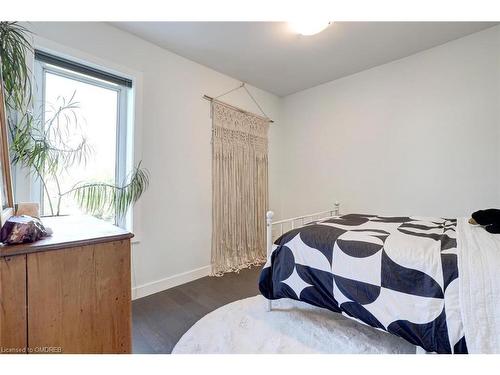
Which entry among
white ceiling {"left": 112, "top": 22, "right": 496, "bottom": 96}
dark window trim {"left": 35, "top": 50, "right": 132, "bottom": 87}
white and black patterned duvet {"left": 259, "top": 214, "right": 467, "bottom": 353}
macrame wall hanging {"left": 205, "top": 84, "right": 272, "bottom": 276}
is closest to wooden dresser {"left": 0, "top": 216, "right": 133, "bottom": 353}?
white and black patterned duvet {"left": 259, "top": 214, "right": 467, "bottom": 353}

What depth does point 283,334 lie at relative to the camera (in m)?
1.57

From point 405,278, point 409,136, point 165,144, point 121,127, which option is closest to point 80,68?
point 121,127

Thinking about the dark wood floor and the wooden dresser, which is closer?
the wooden dresser

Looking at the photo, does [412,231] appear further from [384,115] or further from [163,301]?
[163,301]

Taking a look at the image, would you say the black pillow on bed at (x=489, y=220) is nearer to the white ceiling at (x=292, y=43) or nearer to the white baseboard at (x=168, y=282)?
the white ceiling at (x=292, y=43)

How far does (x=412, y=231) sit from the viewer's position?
1.56 metres

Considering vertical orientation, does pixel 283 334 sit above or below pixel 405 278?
below

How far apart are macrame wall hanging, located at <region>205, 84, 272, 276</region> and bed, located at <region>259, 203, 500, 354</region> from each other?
3.84 feet

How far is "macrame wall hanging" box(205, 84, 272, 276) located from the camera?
277 cm

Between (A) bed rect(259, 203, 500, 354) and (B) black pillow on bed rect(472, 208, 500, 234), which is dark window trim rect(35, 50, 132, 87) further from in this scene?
(B) black pillow on bed rect(472, 208, 500, 234)

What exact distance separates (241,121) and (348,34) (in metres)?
1.46

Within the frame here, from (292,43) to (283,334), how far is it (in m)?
2.50

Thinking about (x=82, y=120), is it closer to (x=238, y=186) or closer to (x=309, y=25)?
(x=238, y=186)
